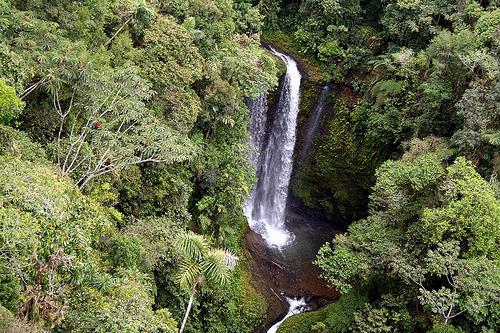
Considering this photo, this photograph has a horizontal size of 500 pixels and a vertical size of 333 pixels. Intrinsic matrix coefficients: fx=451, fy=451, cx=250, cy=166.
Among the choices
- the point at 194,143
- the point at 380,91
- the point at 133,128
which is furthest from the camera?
the point at 380,91

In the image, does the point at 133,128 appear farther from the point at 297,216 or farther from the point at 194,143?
the point at 297,216

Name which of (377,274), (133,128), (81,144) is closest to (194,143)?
(133,128)

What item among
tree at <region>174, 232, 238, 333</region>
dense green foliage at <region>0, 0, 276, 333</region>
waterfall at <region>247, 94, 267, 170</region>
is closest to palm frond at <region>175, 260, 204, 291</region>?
tree at <region>174, 232, 238, 333</region>

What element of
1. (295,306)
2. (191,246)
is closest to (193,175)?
(191,246)

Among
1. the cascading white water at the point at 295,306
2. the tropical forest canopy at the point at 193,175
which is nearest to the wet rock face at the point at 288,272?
the cascading white water at the point at 295,306

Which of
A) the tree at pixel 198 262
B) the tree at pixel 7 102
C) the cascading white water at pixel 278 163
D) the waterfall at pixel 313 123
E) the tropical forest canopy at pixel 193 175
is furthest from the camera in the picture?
the waterfall at pixel 313 123

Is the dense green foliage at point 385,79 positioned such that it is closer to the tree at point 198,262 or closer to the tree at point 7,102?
the tree at point 198,262
